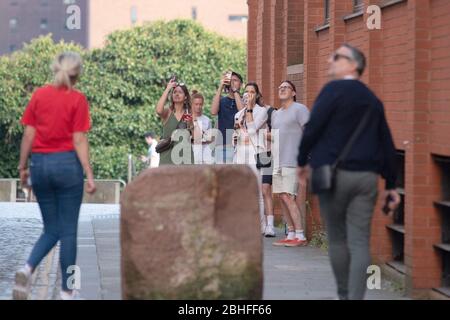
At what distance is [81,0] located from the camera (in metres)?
102

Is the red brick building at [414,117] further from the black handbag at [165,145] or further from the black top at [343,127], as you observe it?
the black handbag at [165,145]

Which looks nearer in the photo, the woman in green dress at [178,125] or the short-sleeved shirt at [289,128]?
the short-sleeved shirt at [289,128]

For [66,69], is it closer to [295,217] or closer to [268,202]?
[295,217]

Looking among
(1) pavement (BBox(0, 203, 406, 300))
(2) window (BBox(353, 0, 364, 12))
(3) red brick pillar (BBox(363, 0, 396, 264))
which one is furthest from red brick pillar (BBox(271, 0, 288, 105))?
(3) red brick pillar (BBox(363, 0, 396, 264))

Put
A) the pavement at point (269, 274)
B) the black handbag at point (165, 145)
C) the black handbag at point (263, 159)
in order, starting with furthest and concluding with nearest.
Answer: the black handbag at point (263, 159), the black handbag at point (165, 145), the pavement at point (269, 274)

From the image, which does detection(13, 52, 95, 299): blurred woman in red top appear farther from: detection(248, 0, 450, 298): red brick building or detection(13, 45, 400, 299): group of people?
detection(248, 0, 450, 298): red brick building

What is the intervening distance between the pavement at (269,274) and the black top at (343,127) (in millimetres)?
1842

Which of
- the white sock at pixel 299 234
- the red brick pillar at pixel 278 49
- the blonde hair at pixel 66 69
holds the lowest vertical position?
the white sock at pixel 299 234

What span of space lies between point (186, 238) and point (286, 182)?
293 inches

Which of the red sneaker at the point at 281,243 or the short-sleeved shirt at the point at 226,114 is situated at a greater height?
the short-sleeved shirt at the point at 226,114

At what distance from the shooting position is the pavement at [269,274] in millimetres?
11688

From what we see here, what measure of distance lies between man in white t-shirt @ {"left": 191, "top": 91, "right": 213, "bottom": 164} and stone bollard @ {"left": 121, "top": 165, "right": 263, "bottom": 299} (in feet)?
25.4

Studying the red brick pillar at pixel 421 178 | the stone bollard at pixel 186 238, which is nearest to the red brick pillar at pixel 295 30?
the red brick pillar at pixel 421 178
